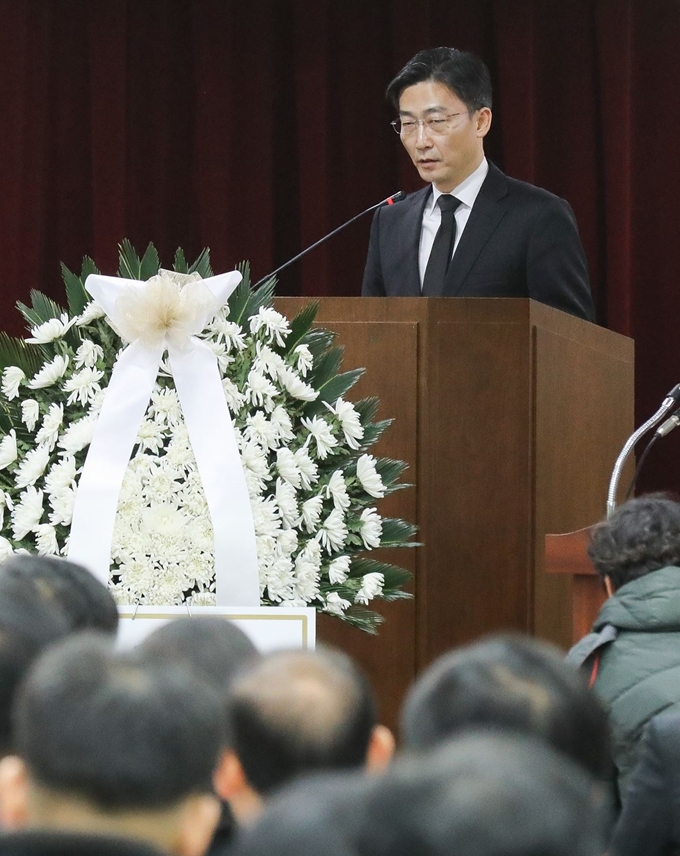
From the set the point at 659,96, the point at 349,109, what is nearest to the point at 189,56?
the point at 349,109

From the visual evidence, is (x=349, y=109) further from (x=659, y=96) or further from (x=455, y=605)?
(x=455, y=605)

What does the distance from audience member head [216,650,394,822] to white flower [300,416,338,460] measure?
1021 mm

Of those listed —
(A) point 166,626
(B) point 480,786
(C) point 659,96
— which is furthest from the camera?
(C) point 659,96

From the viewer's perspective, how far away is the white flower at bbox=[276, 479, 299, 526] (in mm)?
1909

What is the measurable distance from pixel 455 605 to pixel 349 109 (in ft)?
8.88

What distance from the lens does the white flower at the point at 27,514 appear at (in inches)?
74.5

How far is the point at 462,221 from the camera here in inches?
140

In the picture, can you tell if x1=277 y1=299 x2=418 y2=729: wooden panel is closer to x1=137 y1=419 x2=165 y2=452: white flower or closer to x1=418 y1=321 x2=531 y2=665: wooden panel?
x1=418 y1=321 x2=531 y2=665: wooden panel

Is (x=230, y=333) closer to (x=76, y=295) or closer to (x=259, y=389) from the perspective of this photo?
(x=259, y=389)

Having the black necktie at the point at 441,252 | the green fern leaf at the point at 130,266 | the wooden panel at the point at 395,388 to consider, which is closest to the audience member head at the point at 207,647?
the green fern leaf at the point at 130,266

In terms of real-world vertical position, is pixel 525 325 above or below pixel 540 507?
above

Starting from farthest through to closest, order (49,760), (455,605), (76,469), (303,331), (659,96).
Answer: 1. (659,96)
2. (455,605)
3. (303,331)
4. (76,469)
5. (49,760)

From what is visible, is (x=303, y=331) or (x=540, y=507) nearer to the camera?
(x=303, y=331)

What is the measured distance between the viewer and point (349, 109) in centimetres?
508
